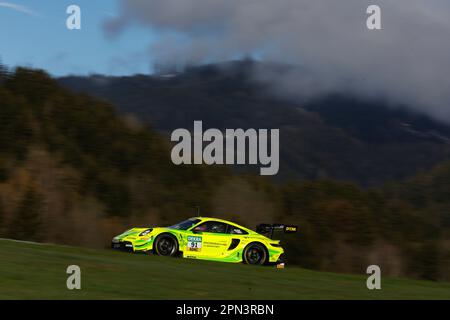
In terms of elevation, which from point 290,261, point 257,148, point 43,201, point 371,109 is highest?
point 371,109

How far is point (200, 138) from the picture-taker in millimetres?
93875

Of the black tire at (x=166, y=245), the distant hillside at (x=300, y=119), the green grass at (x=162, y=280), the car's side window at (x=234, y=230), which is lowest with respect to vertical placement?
the green grass at (x=162, y=280)

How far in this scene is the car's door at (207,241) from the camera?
61.5ft

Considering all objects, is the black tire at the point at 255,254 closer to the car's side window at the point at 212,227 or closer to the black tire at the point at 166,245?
the car's side window at the point at 212,227

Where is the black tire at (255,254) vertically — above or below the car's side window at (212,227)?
below

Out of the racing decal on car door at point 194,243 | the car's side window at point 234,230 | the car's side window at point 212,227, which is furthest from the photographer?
the car's side window at point 234,230

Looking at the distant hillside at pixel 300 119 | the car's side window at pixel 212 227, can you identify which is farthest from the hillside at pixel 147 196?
the car's side window at pixel 212 227

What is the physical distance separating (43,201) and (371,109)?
132 meters

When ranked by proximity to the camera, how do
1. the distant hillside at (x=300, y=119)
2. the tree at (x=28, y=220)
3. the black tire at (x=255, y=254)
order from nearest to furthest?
the black tire at (x=255, y=254)
the tree at (x=28, y=220)
the distant hillside at (x=300, y=119)

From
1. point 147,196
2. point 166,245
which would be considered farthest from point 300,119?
point 166,245

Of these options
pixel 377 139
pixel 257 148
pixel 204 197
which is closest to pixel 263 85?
→ pixel 377 139

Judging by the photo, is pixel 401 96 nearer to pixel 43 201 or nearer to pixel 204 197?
pixel 204 197

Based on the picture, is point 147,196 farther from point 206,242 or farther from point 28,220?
point 206,242

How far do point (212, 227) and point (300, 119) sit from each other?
11289cm
